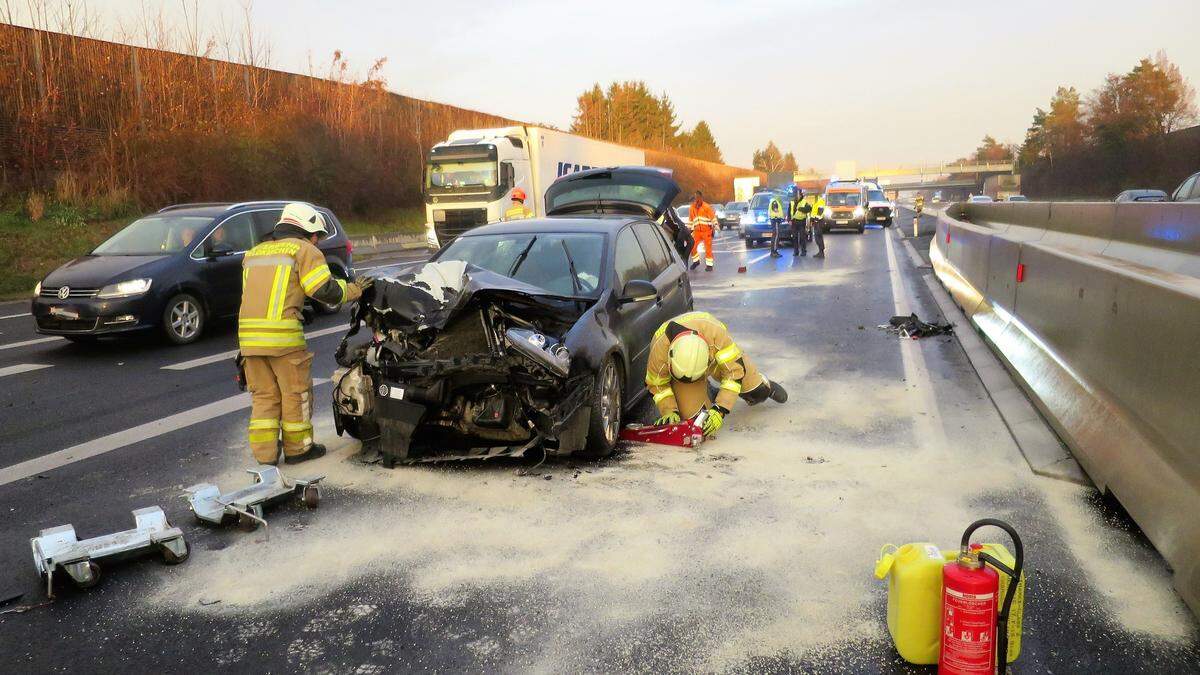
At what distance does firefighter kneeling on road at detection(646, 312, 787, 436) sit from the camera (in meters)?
5.62

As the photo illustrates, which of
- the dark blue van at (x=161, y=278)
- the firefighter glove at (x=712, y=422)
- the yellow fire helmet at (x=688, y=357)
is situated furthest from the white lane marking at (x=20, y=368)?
the firefighter glove at (x=712, y=422)

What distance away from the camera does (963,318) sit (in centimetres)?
1075

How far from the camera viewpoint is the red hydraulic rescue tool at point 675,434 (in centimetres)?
557

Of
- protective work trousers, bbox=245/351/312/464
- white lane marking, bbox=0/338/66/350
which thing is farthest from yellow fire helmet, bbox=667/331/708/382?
white lane marking, bbox=0/338/66/350

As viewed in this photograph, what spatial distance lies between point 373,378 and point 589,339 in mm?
1334

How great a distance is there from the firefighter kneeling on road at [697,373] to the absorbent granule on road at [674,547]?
0.32 metres

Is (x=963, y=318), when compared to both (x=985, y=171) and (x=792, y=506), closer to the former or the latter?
(x=792, y=506)

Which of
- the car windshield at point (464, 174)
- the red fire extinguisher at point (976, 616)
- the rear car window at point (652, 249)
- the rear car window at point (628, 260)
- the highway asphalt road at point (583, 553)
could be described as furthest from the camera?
the car windshield at point (464, 174)

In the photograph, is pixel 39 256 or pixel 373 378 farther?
pixel 39 256

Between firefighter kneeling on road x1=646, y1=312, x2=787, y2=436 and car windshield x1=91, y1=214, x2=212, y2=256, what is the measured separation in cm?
725

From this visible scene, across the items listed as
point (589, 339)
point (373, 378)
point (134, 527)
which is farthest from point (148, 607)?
point (589, 339)

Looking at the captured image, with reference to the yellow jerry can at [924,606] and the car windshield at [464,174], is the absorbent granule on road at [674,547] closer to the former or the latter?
the yellow jerry can at [924,606]

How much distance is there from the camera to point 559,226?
674cm

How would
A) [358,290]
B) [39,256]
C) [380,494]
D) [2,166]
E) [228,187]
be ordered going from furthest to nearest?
1. [228,187]
2. [2,166]
3. [39,256]
4. [358,290]
5. [380,494]
